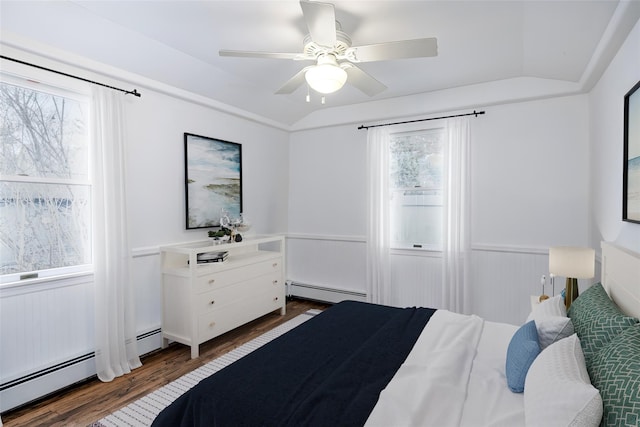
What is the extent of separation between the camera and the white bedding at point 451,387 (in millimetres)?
1187

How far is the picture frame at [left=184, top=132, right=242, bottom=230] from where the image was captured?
325 cm

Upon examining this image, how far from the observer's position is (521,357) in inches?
54.8

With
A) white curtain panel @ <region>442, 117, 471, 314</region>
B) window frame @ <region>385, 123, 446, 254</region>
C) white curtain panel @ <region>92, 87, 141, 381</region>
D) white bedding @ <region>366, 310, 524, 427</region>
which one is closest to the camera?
white bedding @ <region>366, 310, 524, 427</region>

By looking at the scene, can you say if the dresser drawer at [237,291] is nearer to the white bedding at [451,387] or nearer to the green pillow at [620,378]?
the white bedding at [451,387]

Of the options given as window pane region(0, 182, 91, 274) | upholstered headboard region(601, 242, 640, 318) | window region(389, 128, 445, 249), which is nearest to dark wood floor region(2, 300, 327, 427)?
window pane region(0, 182, 91, 274)

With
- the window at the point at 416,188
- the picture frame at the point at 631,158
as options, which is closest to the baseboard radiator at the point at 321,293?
the window at the point at 416,188

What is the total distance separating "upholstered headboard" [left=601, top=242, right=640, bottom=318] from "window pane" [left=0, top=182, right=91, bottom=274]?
3.48m

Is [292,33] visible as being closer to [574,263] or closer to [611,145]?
[611,145]

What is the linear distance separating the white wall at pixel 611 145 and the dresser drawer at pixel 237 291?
3.02m

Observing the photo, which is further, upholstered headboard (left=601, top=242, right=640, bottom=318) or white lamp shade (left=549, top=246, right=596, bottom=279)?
white lamp shade (left=549, top=246, right=596, bottom=279)

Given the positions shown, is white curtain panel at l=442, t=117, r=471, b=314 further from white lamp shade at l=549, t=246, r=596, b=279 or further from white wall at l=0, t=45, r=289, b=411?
white wall at l=0, t=45, r=289, b=411

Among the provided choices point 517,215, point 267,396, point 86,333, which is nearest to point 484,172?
point 517,215

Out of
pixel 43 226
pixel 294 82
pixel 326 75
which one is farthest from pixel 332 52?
pixel 43 226

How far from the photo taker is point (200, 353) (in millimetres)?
2936
